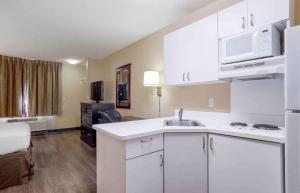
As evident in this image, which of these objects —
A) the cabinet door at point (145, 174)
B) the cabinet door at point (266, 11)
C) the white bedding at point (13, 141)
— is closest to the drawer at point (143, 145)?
the cabinet door at point (145, 174)

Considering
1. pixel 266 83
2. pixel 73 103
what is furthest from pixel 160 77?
pixel 73 103

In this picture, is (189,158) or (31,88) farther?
(31,88)

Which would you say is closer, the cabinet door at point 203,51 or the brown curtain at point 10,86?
the cabinet door at point 203,51

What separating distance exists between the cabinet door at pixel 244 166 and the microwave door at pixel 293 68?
359 millimetres

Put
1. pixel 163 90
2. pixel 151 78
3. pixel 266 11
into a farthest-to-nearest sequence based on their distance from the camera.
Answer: pixel 163 90
pixel 151 78
pixel 266 11

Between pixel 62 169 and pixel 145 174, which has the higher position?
pixel 145 174

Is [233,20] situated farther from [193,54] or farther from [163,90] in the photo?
[163,90]

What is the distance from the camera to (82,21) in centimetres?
291

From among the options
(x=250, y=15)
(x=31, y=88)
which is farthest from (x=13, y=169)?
(x=31, y=88)

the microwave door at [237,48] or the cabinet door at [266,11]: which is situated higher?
the cabinet door at [266,11]

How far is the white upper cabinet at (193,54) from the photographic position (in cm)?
199

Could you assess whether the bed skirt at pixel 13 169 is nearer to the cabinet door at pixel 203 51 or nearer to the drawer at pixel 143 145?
the drawer at pixel 143 145

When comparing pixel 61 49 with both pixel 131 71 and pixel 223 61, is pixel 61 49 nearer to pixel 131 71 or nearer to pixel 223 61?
pixel 131 71

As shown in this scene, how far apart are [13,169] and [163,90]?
2487mm
